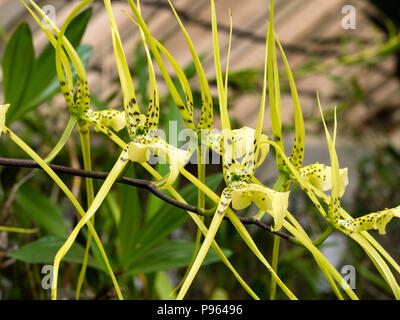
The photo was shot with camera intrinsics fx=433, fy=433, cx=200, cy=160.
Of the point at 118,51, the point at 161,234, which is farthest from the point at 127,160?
the point at 161,234

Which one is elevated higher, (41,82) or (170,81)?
(41,82)

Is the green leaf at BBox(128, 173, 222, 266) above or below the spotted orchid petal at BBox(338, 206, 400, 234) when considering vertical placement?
above

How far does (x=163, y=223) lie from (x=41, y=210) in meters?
0.25

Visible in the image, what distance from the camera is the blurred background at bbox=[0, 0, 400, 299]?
23.6 inches

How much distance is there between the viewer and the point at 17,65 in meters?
0.58

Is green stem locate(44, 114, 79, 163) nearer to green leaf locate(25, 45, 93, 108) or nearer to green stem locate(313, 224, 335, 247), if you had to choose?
green stem locate(313, 224, 335, 247)

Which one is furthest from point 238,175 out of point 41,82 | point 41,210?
point 41,210

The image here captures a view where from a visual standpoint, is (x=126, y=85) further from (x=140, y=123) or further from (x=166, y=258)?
(x=166, y=258)

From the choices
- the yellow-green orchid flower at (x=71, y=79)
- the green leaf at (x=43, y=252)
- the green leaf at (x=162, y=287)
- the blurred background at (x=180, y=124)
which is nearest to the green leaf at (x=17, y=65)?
the blurred background at (x=180, y=124)

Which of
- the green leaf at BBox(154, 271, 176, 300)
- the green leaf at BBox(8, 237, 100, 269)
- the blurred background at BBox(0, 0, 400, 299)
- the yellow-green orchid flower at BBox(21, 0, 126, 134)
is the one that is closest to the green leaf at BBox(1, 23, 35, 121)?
the blurred background at BBox(0, 0, 400, 299)

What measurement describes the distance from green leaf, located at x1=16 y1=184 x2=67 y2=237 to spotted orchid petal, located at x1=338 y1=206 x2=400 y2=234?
1.70ft

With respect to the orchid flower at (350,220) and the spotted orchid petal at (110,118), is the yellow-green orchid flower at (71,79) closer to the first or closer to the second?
the spotted orchid petal at (110,118)

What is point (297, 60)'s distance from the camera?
4.26m

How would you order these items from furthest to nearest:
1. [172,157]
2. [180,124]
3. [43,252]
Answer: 1. [180,124]
2. [43,252]
3. [172,157]
